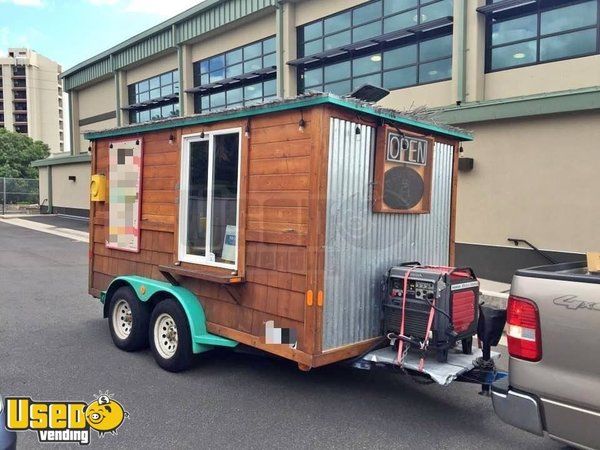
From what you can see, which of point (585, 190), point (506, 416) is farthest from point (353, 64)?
point (506, 416)

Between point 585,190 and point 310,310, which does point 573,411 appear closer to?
point 310,310

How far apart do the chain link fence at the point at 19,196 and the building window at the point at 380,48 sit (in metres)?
22.7

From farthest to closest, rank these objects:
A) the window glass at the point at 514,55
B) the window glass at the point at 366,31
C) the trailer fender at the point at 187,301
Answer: the window glass at the point at 366,31, the window glass at the point at 514,55, the trailer fender at the point at 187,301

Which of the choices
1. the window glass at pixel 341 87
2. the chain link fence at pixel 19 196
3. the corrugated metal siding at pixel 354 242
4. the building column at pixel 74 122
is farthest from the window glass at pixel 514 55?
the chain link fence at pixel 19 196

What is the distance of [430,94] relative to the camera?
12.8m

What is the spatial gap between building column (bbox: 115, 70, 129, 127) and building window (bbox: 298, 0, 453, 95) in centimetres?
1221

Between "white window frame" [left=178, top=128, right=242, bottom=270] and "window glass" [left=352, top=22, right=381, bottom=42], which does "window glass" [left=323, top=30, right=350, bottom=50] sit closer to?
"window glass" [left=352, top=22, right=381, bottom=42]

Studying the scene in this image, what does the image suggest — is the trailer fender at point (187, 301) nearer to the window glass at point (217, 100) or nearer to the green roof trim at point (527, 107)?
the green roof trim at point (527, 107)

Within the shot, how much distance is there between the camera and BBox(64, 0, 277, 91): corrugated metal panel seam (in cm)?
1753

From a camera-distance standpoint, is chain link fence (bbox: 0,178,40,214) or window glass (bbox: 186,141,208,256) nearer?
window glass (bbox: 186,141,208,256)

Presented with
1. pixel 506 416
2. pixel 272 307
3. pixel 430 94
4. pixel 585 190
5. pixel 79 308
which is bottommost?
pixel 79 308

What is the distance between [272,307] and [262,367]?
45.5 inches

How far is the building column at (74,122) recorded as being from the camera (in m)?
29.0

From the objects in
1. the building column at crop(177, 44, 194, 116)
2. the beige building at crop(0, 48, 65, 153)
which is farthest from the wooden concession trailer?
the beige building at crop(0, 48, 65, 153)
